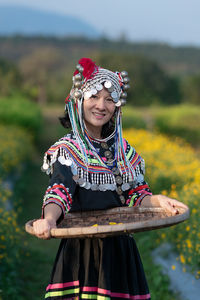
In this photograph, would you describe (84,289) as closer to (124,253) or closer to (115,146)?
(124,253)

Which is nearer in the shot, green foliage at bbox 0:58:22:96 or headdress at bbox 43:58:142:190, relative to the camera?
headdress at bbox 43:58:142:190

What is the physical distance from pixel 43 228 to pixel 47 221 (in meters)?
0.05

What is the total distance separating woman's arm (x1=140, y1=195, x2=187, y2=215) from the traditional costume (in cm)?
4

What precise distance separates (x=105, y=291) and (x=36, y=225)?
50 centimetres

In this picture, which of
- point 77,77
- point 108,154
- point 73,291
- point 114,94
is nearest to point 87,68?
point 77,77

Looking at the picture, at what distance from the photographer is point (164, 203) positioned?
2.36m

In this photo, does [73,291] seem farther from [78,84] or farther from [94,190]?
[78,84]

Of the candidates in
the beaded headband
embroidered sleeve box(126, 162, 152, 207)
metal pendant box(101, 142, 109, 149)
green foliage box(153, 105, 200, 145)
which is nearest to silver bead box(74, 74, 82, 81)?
the beaded headband

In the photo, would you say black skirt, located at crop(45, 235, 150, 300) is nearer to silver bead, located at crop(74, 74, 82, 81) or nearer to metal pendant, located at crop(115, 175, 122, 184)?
metal pendant, located at crop(115, 175, 122, 184)

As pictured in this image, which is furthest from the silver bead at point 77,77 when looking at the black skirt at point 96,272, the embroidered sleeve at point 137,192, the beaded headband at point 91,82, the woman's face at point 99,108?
the black skirt at point 96,272

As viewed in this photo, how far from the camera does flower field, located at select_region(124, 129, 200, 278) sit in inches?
153

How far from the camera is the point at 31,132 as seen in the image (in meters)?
13.8

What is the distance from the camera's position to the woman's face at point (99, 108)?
239cm

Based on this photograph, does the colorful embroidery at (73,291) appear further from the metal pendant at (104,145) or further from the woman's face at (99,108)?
the woman's face at (99,108)
